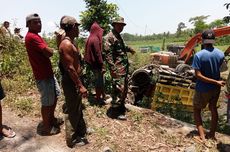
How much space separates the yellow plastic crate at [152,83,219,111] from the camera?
9633 mm

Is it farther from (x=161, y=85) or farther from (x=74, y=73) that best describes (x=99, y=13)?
(x=74, y=73)

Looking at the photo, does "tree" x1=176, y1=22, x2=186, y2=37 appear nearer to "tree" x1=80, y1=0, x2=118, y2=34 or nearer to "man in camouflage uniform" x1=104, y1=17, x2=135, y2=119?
"tree" x1=80, y1=0, x2=118, y2=34

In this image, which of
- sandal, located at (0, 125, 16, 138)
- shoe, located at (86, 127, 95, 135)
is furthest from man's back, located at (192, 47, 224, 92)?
sandal, located at (0, 125, 16, 138)

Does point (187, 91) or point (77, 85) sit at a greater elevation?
point (77, 85)

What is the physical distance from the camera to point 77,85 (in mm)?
5766

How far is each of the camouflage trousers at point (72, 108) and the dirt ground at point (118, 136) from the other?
0.90ft

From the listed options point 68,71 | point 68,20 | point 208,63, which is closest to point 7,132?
point 68,71

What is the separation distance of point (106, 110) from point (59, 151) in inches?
79.3

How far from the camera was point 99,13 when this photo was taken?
42.3 feet

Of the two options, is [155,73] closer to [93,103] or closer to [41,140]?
[93,103]

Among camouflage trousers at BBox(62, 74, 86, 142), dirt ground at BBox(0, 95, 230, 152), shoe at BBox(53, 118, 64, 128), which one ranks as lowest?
dirt ground at BBox(0, 95, 230, 152)

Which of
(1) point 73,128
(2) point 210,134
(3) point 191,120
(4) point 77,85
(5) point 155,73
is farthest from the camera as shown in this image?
(5) point 155,73

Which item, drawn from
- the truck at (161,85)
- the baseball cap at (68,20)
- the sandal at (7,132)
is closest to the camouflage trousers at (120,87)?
the baseball cap at (68,20)

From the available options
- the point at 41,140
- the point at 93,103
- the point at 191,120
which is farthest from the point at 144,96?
the point at 41,140
